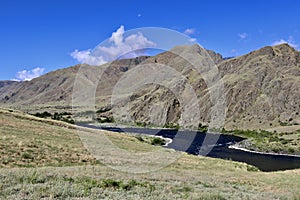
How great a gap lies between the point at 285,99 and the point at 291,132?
44545 millimetres

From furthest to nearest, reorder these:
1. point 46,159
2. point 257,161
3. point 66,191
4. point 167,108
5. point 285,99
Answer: point 167,108 < point 285,99 < point 257,161 < point 46,159 < point 66,191

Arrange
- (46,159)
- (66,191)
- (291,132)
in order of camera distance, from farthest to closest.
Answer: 1. (291,132)
2. (46,159)
3. (66,191)

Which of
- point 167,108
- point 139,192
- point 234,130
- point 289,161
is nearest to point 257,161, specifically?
point 289,161

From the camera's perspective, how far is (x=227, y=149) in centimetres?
8900

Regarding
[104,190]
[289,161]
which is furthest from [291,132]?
[104,190]

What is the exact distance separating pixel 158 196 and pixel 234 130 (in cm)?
13820

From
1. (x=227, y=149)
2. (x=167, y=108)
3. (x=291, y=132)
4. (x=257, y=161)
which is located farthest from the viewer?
(x=167, y=108)

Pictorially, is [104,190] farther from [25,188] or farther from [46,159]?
[46,159]

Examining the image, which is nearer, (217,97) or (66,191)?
(66,191)

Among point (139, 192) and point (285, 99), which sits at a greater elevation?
point (285, 99)

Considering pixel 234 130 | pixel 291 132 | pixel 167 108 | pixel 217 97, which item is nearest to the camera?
pixel 291 132

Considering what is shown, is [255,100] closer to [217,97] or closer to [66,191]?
[217,97]

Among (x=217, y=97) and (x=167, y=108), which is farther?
(x=167, y=108)

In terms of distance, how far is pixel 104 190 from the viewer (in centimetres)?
1448
